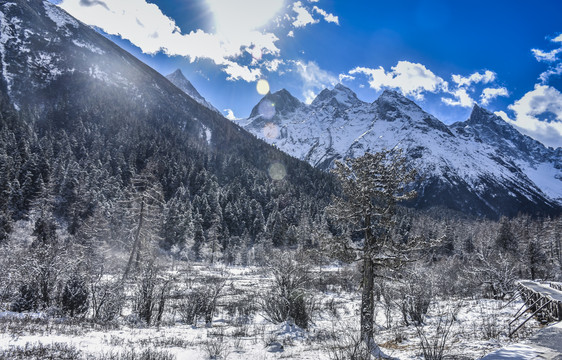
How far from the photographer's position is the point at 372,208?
45.2 ft

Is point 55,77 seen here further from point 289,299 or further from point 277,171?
point 289,299

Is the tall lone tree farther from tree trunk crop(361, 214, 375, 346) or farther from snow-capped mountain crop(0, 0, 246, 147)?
snow-capped mountain crop(0, 0, 246, 147)

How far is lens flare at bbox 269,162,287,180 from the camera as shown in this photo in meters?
168

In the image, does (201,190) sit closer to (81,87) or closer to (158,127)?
(158,127)

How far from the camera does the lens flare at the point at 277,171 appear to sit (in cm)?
16799

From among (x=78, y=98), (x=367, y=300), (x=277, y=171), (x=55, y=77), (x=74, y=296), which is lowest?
(x=74, y=296)

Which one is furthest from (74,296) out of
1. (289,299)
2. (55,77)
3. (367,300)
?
(55,77)

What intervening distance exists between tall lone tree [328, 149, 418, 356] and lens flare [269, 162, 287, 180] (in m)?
151

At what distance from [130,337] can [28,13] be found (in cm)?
26482

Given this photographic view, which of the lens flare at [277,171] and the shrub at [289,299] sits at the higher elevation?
the lens flare at [277,171]

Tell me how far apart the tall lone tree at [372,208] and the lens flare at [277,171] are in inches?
5925

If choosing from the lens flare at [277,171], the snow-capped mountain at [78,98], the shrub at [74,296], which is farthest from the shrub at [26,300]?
the lens flare at [277,171]

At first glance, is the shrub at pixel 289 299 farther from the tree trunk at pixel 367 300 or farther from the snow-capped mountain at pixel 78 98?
the snow-capped mountain at pixel 78 98

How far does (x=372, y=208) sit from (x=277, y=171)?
164362 mm
